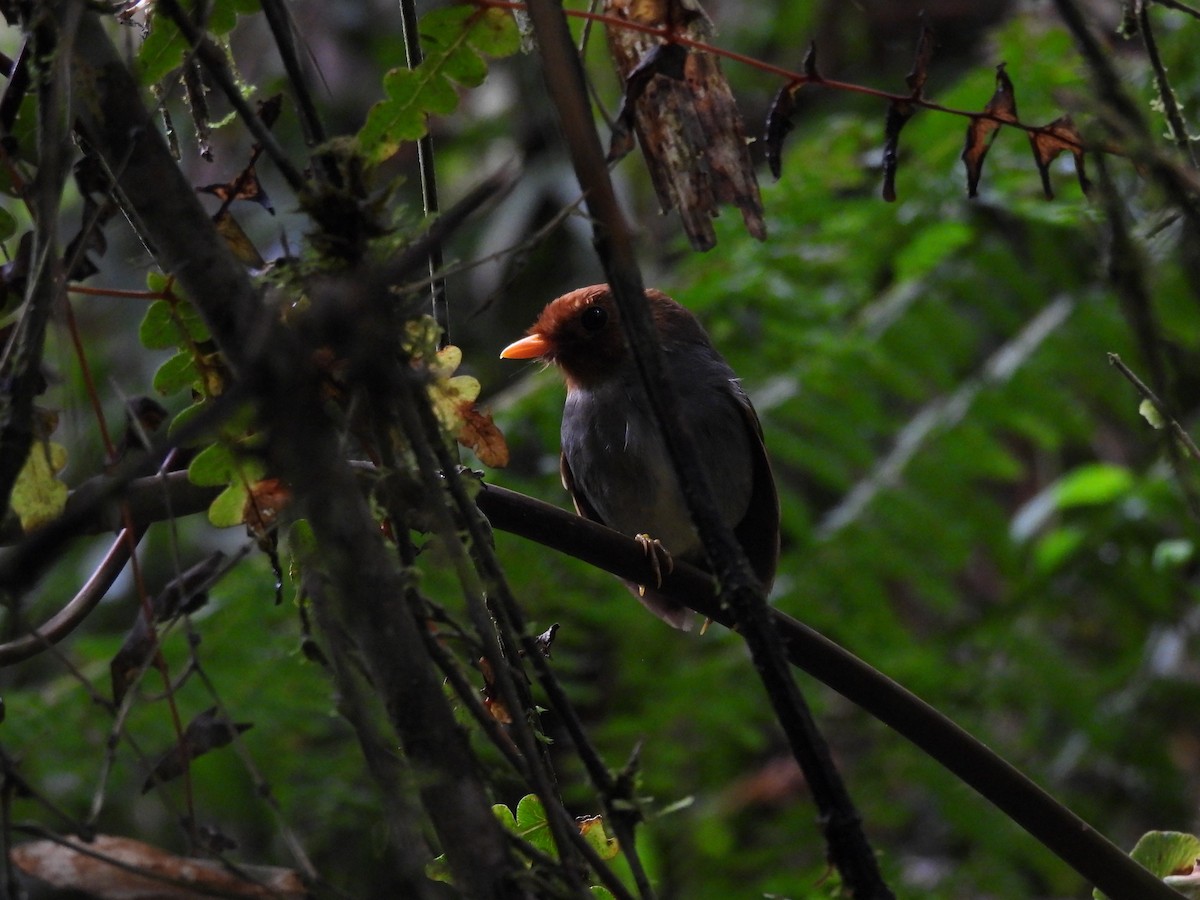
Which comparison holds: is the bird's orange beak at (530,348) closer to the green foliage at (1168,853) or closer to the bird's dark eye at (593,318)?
the bird's dark eye at (593,318)

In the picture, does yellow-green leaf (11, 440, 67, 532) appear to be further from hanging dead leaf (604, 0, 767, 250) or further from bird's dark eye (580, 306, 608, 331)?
bird's dark eye (580, 306, 608, 331)

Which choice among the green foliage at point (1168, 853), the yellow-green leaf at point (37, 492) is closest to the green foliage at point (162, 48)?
the yellow-green leaf at point (37, 492)

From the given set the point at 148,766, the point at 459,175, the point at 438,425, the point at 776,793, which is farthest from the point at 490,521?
the point at 459,175

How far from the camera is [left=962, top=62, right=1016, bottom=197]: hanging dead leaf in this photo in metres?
1.50

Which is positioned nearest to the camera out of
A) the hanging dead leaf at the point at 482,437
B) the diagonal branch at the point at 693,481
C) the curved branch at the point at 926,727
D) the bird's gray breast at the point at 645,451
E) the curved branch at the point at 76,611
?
the diagonal branch at the point at 693,481

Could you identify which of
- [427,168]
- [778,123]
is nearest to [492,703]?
[427,168]

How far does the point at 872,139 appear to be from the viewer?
4.71 metres

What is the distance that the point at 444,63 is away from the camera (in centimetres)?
135

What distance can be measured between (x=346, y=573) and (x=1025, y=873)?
4976 millimetres

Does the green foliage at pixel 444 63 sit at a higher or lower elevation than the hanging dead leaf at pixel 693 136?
higher

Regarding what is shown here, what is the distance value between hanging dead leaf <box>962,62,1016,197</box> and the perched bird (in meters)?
1.75

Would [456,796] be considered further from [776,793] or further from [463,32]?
[776,793]

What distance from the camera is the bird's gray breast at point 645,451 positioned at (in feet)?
10.8

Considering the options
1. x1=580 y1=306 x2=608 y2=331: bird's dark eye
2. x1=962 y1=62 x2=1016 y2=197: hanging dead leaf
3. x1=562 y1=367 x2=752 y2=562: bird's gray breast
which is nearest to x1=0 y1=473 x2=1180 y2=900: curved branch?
x1=962 y1=62 x2=1016 y2=197: hanging dead leaf
